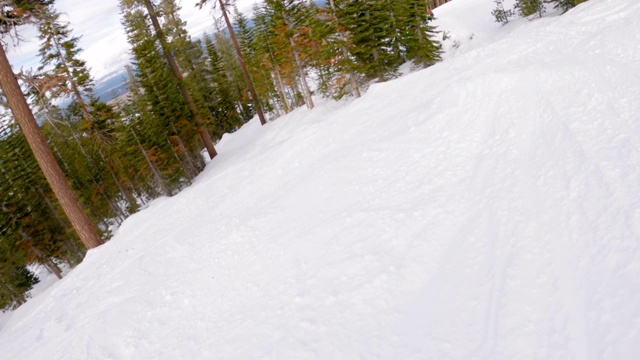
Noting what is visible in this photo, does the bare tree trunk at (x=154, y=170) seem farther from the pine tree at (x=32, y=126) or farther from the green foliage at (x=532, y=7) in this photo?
the green foliage at (x=532, y=7)

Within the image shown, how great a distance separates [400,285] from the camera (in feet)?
Answer: 14.0

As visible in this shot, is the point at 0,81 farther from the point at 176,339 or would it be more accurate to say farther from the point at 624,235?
the point at 624,235

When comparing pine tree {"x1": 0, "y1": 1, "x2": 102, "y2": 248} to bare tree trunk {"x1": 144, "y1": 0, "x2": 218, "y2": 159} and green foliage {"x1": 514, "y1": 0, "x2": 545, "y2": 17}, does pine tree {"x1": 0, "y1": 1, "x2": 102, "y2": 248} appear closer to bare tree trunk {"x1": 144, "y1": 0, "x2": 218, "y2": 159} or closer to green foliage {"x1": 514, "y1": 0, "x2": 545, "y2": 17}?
bare tree trunk {"x1": 144, "y1": 0, "x2": 218, "y2": 159}

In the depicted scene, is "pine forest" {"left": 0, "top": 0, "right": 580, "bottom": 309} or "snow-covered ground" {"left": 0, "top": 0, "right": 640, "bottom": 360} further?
"pine forest" {"left": 0, "top": 0, "right": 580, "bottom": 309}

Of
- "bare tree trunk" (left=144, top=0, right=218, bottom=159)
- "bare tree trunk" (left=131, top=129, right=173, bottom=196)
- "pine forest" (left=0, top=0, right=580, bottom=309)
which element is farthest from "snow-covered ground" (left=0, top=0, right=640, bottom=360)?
"bare tree trunk" (left=131, top=129, right=173, bottom=196)

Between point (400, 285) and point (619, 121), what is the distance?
166 inches

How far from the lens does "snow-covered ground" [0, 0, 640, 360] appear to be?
3.40m

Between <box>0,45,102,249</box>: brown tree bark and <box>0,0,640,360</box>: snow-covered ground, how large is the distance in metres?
1.42

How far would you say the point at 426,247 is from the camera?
468cm

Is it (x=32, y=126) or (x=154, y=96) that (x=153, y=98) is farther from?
(x=32, y=126)

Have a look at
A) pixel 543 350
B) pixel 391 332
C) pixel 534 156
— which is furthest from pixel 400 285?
pixel 534 156

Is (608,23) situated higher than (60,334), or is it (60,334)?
(608,23)

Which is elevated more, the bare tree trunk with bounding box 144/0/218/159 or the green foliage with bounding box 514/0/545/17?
the bare tree trunk with bounding box 144/0/218/159

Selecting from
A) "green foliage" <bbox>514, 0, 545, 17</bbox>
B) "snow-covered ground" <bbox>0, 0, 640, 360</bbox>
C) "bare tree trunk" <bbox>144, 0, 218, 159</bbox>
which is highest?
"bare tree trunk" <bbox>144, 0, 218, 159</bbox>
